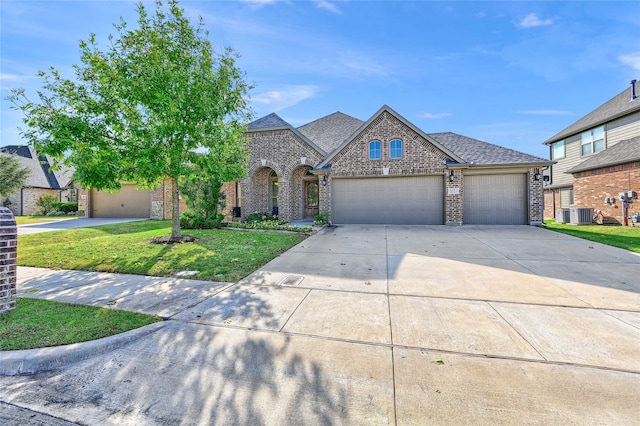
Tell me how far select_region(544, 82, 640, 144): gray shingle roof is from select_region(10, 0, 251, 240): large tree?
21.6 m

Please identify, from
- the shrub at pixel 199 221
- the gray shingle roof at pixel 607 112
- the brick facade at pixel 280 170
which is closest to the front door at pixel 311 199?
the brick facade at pixel 280 170

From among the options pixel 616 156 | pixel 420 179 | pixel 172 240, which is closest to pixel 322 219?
pixel 420 179

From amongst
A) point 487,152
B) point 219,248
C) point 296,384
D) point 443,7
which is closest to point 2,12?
point 219,248

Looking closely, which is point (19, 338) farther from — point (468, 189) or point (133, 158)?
point (468, 189)

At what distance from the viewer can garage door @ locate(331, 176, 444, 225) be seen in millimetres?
13438

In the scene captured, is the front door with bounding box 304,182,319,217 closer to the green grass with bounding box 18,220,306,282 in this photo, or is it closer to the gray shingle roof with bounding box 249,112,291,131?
the gray shingle roof with bounding box 249,112,291,131

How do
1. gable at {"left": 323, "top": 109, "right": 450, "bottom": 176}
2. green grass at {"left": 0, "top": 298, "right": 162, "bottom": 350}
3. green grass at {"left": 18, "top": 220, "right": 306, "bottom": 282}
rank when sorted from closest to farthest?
green grass at {"left": 0, "top": 298, "right": 162, "bottom": 350} → green grass at {"left": 18, "top": 220, "right": 306, "bottom": 282} → gable at {"left": 323, "top": 109, "right": 450, "bottom": 176}

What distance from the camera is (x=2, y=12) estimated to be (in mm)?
7090

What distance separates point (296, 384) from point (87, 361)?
230 cm

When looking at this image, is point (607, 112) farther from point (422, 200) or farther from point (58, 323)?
point (58, 323)

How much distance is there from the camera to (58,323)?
3428 millimetres

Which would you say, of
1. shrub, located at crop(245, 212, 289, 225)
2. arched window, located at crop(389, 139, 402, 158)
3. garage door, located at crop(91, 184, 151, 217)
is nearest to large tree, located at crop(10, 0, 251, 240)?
shrub, located at crop(245, 212, 289, 225)

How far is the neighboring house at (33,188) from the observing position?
24.9 metres

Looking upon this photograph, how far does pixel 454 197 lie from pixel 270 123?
11.4 meters
